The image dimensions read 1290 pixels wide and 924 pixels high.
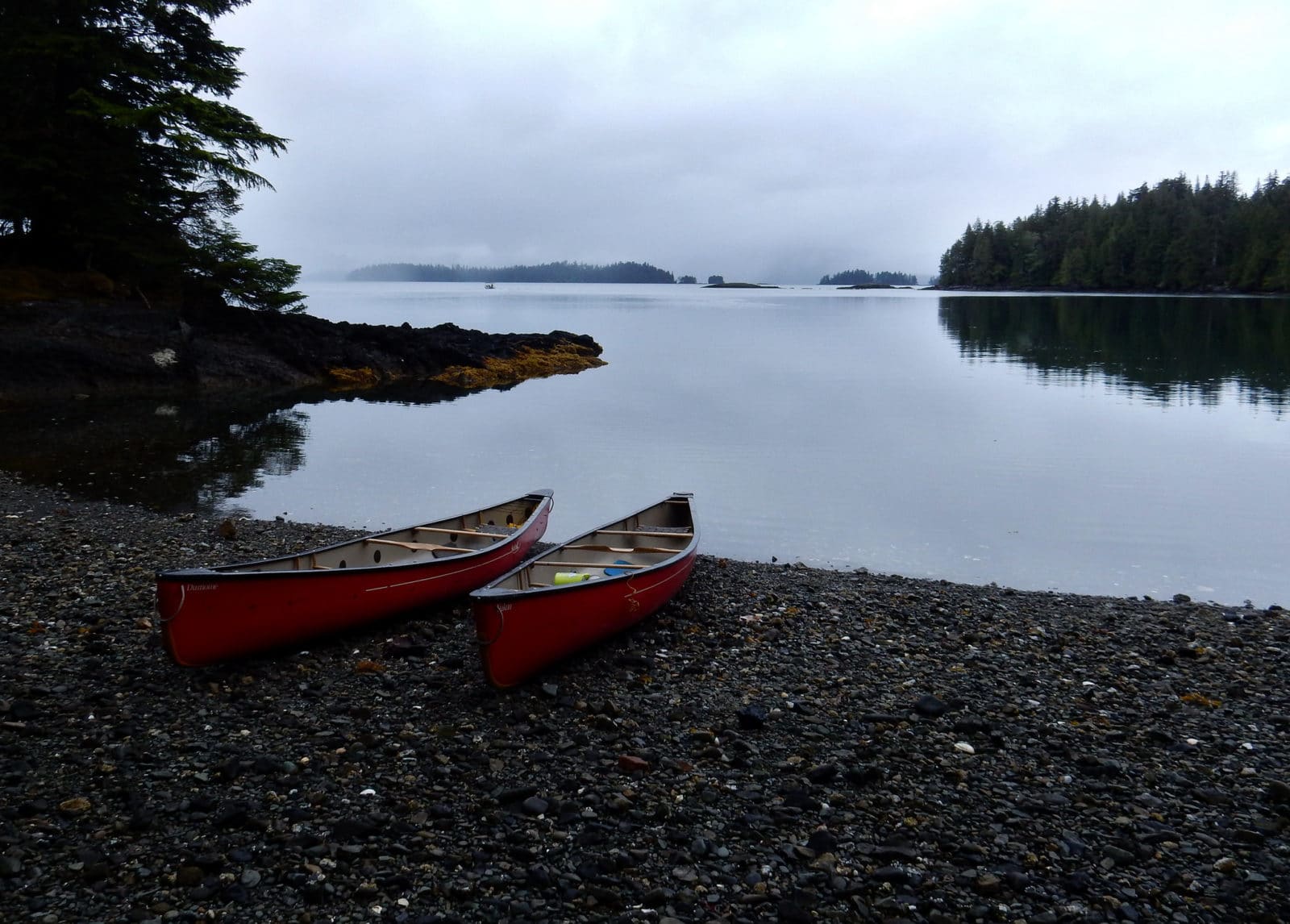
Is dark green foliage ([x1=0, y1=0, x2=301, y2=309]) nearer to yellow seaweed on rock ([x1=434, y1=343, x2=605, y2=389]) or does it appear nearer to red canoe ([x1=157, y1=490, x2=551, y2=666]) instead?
yellow seaweed on rock ([x1=434, y1=343, x2=605, y2=389])

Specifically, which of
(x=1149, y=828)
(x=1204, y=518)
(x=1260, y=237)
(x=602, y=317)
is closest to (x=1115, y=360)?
(x=1204, y=518)

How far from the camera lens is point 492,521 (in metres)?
12.9

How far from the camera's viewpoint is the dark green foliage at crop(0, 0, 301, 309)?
92.1 feet

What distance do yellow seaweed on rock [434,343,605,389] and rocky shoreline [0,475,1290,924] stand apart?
30406 mm

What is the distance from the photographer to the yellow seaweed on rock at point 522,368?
40.2 m

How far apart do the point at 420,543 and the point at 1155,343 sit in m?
57.9

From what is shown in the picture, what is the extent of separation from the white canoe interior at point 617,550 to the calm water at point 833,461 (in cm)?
224

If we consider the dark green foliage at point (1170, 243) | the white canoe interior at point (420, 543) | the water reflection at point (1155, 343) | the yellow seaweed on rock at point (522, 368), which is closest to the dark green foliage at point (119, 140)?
the yellow seaweed on rock at point (522, 368)

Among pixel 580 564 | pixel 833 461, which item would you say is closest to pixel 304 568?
pixel 580 564

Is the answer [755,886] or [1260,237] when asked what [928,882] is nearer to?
[755,886]

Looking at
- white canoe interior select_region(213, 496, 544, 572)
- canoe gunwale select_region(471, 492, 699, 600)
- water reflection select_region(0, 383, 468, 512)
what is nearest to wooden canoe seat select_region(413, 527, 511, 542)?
white canoe interior select_region(213, 496, 544, 572)

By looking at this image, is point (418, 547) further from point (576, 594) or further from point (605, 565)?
point (576, 594)

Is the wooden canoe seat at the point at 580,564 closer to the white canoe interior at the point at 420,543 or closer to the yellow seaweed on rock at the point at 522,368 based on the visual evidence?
the white canoe interior at the point at 420,543

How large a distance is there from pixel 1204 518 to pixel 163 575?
17.1m
